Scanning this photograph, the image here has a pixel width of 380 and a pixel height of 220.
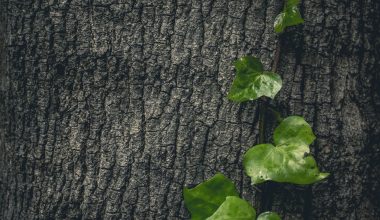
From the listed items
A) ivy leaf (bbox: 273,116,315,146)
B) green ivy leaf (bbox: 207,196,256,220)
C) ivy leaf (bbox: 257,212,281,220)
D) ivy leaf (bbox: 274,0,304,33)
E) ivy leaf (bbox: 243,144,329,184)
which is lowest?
ivy leaf (bbox: 257,212,281,220)

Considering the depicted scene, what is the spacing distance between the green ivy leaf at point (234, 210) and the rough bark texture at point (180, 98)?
0.30 feet

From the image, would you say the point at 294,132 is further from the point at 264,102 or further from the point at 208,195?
the point at 208,195

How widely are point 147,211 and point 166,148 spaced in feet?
0.62

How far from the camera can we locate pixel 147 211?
1330mm

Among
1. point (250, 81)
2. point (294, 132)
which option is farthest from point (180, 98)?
point (294, 132)

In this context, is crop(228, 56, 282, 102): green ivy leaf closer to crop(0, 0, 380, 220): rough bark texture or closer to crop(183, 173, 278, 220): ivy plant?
crop(0, 0, 380, 220): rough bark texture

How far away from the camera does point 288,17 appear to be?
1.24m

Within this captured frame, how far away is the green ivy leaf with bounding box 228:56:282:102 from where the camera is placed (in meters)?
1.24

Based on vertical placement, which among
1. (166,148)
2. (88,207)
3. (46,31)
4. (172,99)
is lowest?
(88,207)

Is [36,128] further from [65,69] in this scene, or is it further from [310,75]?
[310,75]

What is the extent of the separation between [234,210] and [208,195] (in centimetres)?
10

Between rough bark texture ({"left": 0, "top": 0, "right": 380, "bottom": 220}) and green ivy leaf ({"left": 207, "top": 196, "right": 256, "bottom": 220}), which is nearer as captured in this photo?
green ivy leaf ({"left": 207, "top": 196, "right": 256, "bottom": 220})

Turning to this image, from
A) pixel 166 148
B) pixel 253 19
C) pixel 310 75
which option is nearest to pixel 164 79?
pixel 166 148

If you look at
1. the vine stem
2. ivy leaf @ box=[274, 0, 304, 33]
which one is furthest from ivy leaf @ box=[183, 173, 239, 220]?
ivy leaf @ box=[274, 0, 304, 33]
